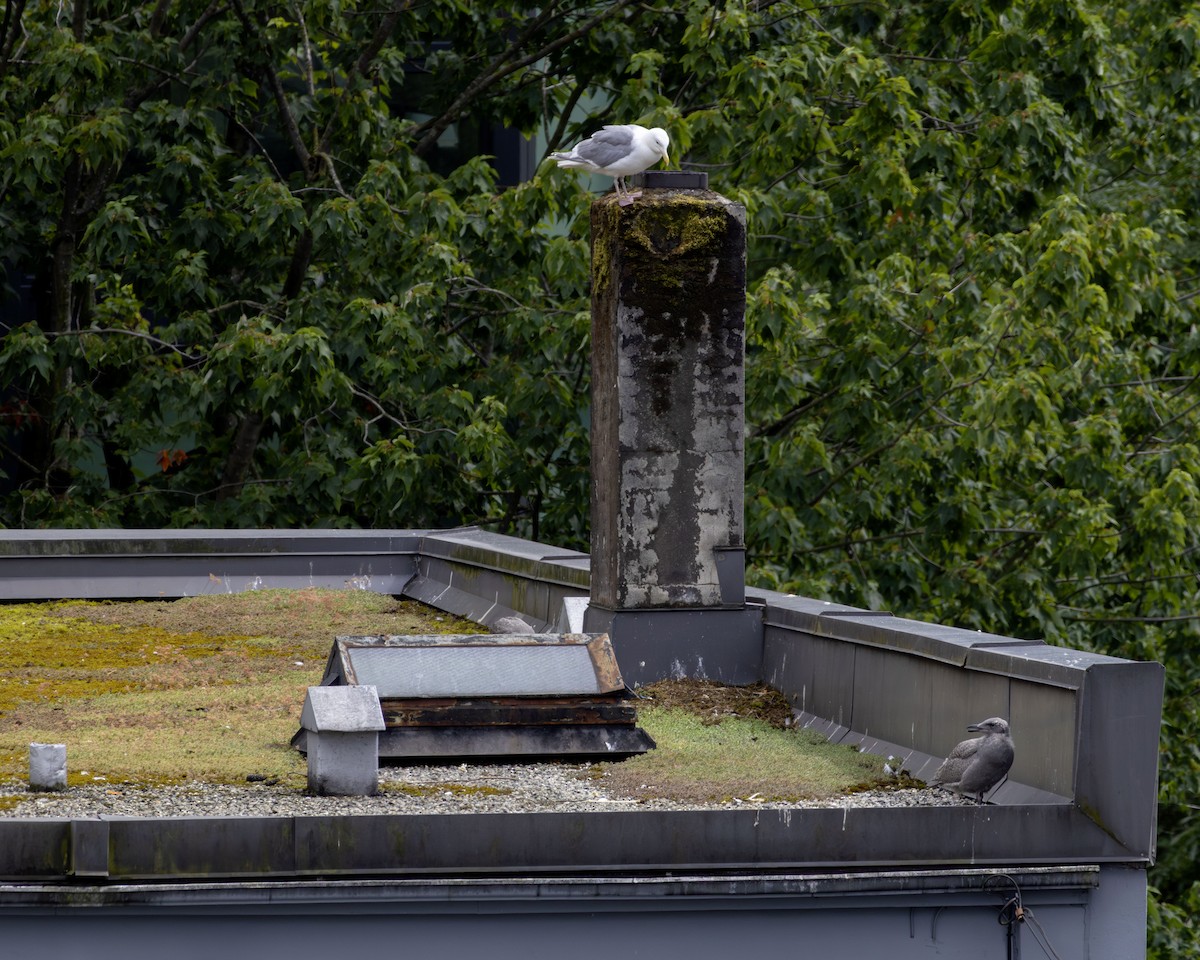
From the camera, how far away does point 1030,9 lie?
614 inches

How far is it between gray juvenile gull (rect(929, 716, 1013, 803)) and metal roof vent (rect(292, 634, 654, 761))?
1575mm

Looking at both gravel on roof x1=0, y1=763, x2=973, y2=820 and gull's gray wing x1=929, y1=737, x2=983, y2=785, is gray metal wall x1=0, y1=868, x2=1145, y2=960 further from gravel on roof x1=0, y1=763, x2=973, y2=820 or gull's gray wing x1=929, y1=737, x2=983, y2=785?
→ gull's gray wing x1=929, y1=737, x2=983, y2=785

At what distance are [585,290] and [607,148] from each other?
644 centimetres

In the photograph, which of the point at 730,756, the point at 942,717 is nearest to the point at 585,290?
the point at 730,756

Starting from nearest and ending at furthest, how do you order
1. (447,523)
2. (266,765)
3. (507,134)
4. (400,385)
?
(266,765)
(400,385)
(447,523)
(507,134)

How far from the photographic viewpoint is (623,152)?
8.41m

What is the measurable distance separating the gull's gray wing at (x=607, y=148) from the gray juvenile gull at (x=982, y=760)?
370 cm

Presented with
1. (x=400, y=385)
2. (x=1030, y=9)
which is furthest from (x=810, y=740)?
(x=1030, y=9)

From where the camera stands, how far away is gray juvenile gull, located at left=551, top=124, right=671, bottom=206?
8.31m

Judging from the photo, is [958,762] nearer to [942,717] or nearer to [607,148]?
[942,717]

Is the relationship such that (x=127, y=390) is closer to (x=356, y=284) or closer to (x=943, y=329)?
(x=356, y=284)

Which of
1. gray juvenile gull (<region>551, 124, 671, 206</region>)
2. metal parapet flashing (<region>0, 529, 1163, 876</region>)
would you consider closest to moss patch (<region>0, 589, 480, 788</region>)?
metal parapet flashing (<region>0, 529, 1163, 876</region>)

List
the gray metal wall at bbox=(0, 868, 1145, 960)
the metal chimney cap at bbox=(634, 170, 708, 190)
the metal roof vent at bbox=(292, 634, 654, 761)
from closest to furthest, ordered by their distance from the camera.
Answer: the gray metal wall at bbox=(0, 868, 1145, 960), the metal roof vent at bbox=(292, 634, 654, 761), the metal chimney cap at bbox=(634, 170, 708, 190)

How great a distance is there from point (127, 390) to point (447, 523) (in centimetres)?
314
